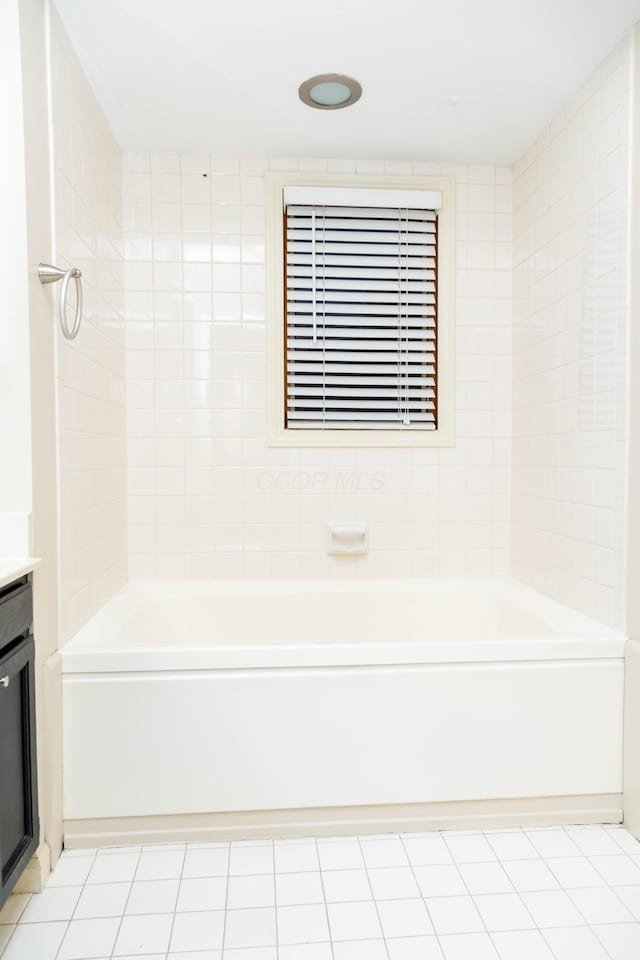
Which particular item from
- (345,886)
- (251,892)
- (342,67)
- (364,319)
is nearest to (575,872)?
(345,886)

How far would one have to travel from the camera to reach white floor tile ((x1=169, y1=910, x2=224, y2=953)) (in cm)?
144

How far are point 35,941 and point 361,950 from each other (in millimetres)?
765

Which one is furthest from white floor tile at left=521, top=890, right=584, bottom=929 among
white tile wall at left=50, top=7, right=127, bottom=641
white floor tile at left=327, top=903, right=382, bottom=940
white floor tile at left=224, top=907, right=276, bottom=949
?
white tile wall at left=50, top=7, right=127, bottom=641

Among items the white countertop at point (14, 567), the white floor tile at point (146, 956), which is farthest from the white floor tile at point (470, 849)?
the white countertop at point (14, 567)

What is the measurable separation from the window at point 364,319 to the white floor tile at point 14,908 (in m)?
1.76

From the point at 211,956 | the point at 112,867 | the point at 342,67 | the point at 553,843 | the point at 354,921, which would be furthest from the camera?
the point at 342,67

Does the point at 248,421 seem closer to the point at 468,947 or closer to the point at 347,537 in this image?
the point at 347,537

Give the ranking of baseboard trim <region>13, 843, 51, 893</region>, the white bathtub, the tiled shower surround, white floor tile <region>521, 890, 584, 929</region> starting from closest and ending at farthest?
white floor tile <region>521, 890, 584, 929</region>
baseboard trim <region>13, 843, 51, 893</region>
the white bathtub
the tiled shower surround

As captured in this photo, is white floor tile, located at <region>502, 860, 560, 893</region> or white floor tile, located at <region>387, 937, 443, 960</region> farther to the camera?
white floor tile, located at <region>502, 860, 560, 893</region>

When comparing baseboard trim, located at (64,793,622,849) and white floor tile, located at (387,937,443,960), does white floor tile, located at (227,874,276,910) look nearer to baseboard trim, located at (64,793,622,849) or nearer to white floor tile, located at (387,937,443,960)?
baseboard trim, located at (64,793,622,849)

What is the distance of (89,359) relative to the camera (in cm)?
212

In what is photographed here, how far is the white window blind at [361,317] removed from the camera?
8.85 feet

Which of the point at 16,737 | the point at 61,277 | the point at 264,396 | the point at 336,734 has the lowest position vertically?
the point at 336,734

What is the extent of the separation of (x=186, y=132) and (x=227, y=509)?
1.53 m
